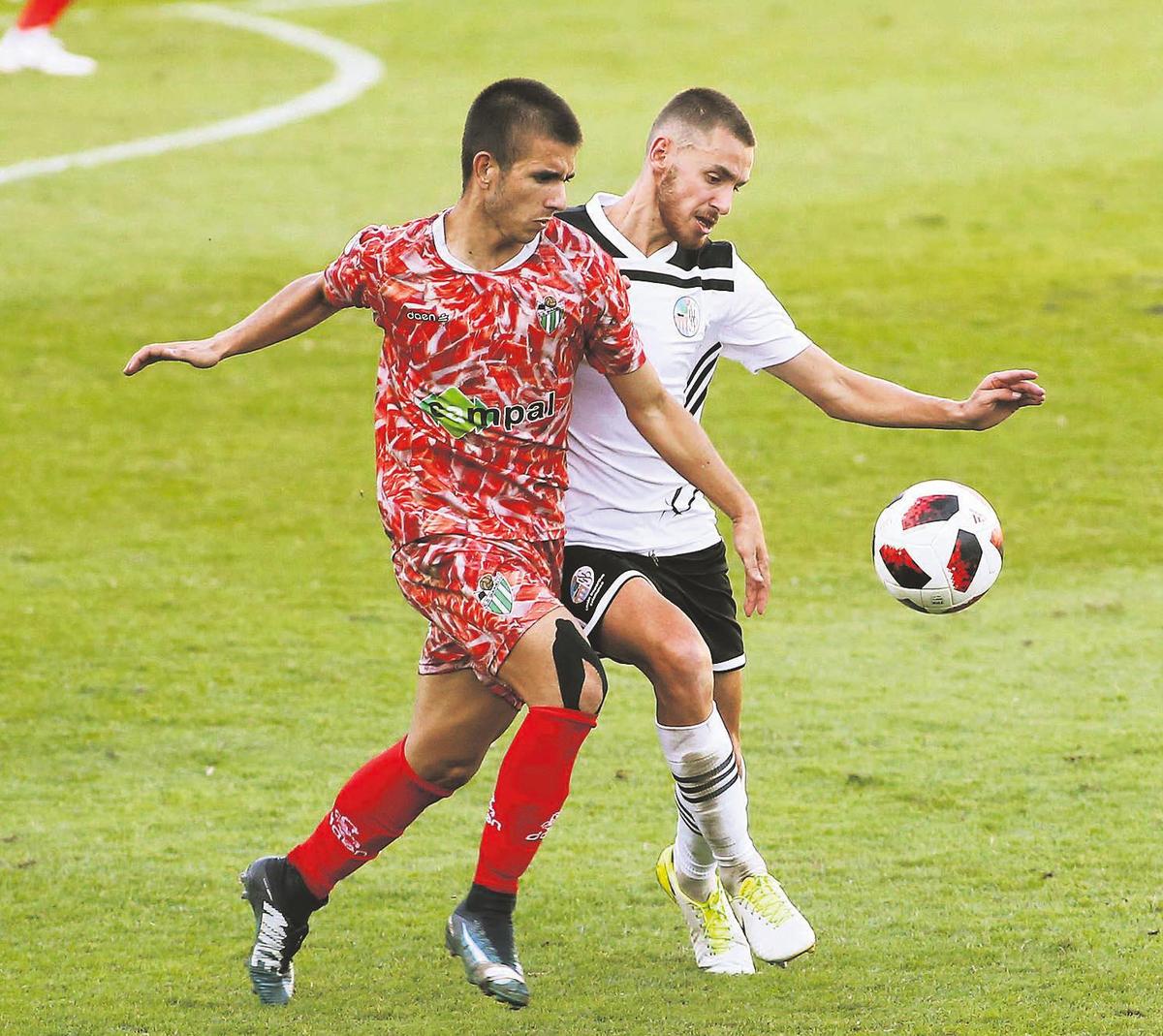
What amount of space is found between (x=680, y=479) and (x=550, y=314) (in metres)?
0.83

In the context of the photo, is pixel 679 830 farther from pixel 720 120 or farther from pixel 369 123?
pixel 369 123

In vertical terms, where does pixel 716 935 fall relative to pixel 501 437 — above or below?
below

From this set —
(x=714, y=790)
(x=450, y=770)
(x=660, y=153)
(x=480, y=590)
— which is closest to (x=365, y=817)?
(x=450, y=770)

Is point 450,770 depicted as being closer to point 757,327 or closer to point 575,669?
point 575,669

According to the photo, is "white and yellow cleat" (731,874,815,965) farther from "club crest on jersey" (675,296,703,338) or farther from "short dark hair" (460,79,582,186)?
"short dark hair" (460,79,582,186)

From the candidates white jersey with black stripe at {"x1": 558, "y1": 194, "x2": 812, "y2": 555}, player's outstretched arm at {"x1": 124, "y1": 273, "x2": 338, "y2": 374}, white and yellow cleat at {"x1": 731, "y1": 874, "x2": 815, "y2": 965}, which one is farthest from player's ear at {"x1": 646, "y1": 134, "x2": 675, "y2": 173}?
white and yellow cleat at {"x1": 731, "y1": 874, "x2": 815, "y2": 965}

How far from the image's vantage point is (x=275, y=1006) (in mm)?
5156

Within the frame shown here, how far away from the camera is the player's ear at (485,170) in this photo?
4832 millimetres

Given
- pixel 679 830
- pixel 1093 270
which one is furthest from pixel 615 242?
pixel 1093 270

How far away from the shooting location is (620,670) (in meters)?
8.86

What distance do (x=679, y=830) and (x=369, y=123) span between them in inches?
659

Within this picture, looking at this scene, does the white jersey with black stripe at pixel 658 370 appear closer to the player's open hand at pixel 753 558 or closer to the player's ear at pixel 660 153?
the player's ear at pixel 660 153

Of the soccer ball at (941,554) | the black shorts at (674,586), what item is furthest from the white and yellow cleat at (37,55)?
the soccer ball at (941,554)

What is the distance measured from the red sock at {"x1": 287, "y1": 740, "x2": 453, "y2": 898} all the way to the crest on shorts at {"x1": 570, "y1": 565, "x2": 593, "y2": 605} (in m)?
0.64
